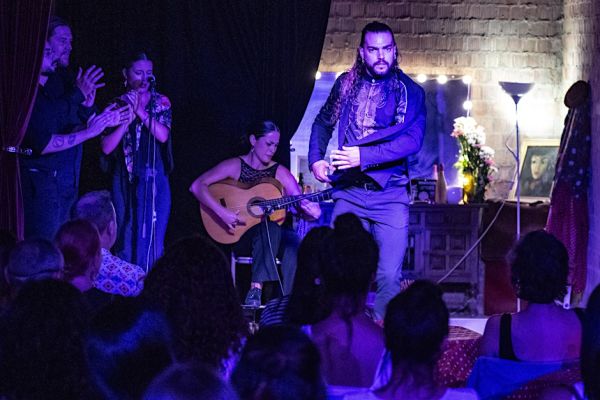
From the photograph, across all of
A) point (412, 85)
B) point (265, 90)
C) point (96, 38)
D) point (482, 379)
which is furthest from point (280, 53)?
point (482, 379)

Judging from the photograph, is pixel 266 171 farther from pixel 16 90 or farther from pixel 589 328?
pixel 589 328

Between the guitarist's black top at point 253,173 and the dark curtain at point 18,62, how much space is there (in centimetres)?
146

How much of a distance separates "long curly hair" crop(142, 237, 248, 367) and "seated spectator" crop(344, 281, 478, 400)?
0.54 metres

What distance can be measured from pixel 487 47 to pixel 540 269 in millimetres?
5033

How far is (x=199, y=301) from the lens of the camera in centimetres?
302

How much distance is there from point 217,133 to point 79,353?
190 inches

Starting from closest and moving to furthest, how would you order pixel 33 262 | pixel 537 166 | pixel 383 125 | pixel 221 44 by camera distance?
pixel 33 262 < pixel 383 125 < pixel 221 44 < pixel 537 166

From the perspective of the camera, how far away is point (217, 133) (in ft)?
22.9

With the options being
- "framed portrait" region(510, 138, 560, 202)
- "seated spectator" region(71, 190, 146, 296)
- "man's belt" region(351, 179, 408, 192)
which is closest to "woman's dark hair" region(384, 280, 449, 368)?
"seated spectator" region(71, 190, 146, 296)

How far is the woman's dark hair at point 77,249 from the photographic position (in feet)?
11.9

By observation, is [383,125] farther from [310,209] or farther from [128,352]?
[128,352]

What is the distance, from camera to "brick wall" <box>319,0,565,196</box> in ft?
25.9

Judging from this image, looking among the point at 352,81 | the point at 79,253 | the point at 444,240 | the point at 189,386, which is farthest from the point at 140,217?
the point at 189,386

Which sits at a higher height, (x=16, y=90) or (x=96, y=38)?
(x=96, y=38)
